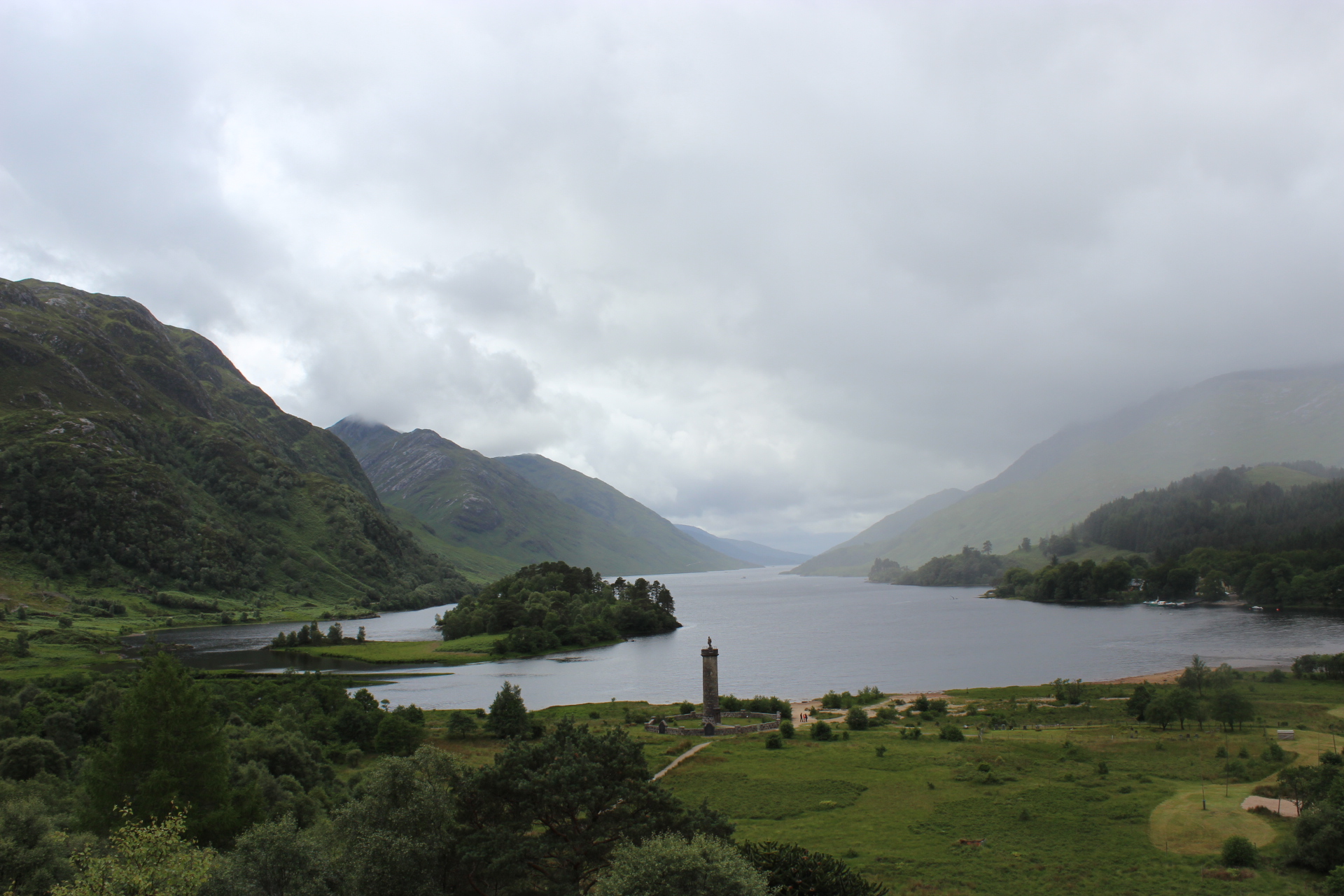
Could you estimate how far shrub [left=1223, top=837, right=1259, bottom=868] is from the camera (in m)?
39.1

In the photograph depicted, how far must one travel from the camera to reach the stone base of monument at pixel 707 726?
78.7 metres

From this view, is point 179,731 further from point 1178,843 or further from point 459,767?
point 1178,843

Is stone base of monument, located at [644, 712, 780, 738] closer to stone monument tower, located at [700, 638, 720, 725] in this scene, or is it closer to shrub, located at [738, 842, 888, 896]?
stone monument tower, located at [700, 638, 720, 725]

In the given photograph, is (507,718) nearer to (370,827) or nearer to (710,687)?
(710,687)

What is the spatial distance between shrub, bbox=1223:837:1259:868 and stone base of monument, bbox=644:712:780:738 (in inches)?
1752

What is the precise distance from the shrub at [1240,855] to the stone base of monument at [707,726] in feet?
146

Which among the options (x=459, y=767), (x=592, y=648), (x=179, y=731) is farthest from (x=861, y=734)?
(x=592, y=648)

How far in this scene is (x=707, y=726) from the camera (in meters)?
79.4

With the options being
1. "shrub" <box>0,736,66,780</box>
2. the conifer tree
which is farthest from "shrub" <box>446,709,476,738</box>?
"shrub" <box>0,736,66,780</box>

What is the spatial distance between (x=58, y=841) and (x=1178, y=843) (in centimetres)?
5575

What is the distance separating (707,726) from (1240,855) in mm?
48933

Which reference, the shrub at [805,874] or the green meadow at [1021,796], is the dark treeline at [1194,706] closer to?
the green meadow at [1021,796]

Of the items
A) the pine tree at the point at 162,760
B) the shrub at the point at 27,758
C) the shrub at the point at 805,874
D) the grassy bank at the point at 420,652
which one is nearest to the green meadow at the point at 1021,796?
the shrub at the point at 805,874

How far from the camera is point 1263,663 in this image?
114562mm
